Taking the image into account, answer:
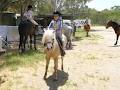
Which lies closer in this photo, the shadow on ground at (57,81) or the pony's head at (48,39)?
the pony's head at (48,39)

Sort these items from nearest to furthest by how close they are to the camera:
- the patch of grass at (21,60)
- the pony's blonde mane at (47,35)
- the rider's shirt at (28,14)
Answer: the pony's blonde mane at (47,35) → the patch of grass at (21,60) → the rider's shirt at (28,14)

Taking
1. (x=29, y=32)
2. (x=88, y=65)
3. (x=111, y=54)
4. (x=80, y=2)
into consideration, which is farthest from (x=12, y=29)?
(x=80, y=2)

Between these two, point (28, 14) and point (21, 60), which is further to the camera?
point (28, 14)

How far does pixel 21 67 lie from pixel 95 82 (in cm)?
341

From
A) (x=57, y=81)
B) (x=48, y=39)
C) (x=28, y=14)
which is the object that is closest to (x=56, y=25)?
(x=48, y=39)

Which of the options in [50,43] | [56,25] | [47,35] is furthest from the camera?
[56,25]

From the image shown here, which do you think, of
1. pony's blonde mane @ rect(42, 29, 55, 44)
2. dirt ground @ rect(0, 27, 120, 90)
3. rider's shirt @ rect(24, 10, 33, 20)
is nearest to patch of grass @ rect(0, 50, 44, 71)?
dirt ground @ rect(0, 27, 120, 90)

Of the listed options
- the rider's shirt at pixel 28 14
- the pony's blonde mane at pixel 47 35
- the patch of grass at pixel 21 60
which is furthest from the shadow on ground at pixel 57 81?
the rider's shirt at pixel 28 14

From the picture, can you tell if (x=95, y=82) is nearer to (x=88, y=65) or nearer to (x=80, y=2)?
(x=88, y=65)

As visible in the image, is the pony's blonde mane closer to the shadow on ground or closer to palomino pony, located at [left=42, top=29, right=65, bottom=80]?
palomino pony, located at [left=42, top=29, right=65, bottom=80]

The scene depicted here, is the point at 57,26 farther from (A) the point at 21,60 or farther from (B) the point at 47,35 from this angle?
(A) the point at 21,60

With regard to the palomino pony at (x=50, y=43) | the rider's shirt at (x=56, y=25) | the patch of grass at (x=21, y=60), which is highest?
the rider's shirt at (x=56, y=25)

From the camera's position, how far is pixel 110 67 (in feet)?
51.5

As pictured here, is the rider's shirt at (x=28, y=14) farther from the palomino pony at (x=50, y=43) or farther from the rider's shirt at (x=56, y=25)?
the palomino pony at (x=50, y=43)
